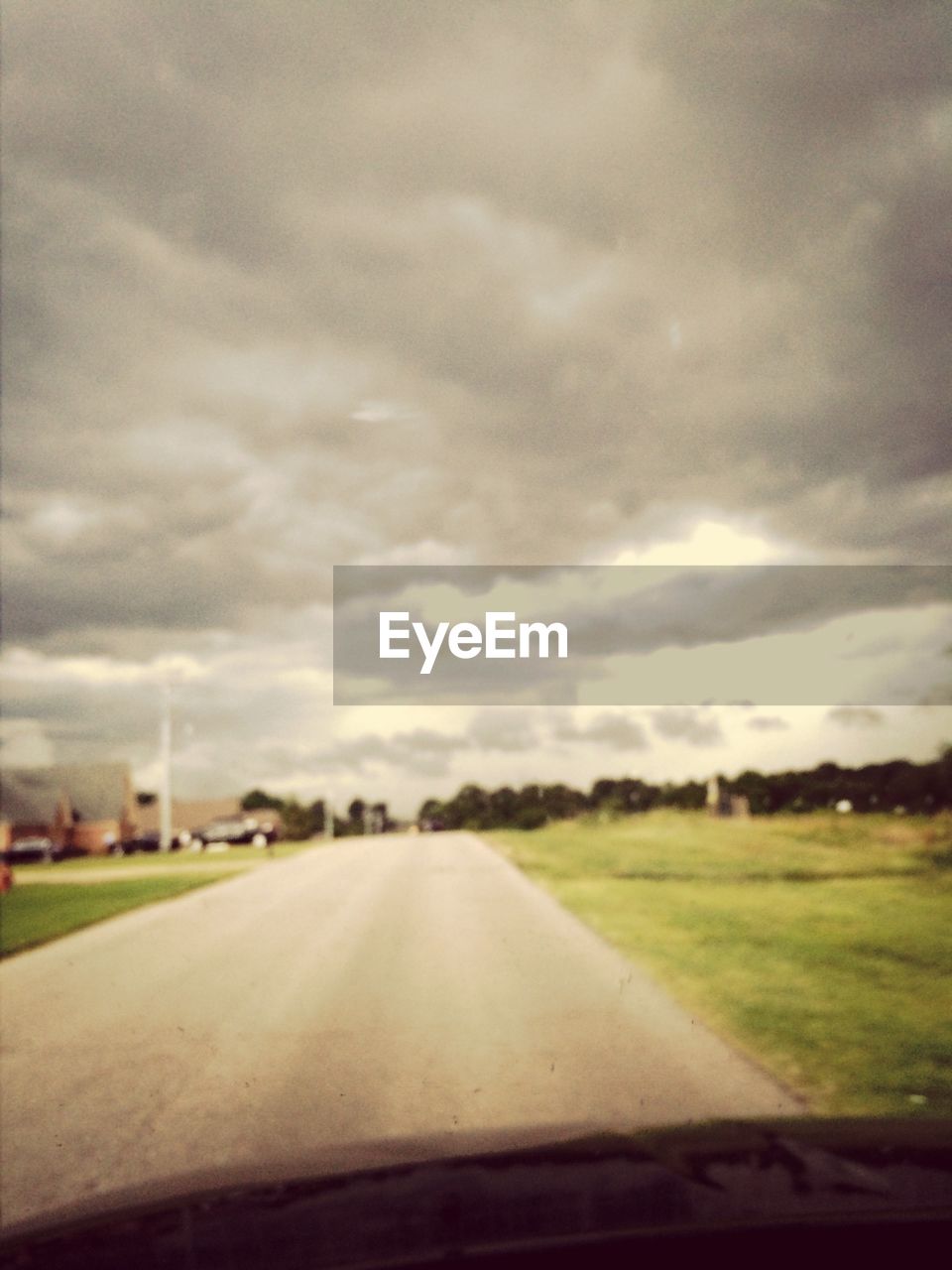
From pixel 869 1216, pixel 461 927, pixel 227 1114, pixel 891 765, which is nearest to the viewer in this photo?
pixel 869 1216

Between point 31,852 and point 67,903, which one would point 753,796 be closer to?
point 31,852

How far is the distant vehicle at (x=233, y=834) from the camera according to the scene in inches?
2847

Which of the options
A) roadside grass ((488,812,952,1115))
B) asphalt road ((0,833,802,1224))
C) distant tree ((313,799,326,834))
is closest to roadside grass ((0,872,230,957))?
asphalt road ((0,833,802,1224))

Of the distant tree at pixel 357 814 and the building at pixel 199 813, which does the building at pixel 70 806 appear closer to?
the building at pixel 199 813

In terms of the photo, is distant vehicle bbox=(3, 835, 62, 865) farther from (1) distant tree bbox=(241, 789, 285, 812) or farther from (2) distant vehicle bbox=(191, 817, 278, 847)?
(1) distant tree bbox=(241, 789, 285, 812)

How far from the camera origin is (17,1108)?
6.39 m

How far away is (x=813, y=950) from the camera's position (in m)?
12.5

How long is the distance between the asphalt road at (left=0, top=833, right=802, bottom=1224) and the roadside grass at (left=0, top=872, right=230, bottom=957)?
2.80 metres

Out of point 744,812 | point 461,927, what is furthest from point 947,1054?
point 744,812

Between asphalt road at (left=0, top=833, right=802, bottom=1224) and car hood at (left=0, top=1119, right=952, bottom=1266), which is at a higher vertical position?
car hood at (left=0, top=1119, right=952, bottom=1266)

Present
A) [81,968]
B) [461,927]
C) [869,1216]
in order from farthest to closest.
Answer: [461,927], [81,968], [869,1216]

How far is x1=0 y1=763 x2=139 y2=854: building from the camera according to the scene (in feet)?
267

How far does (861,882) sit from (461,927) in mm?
10714

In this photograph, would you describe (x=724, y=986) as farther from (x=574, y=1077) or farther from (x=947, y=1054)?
(x=574, y=1077)
